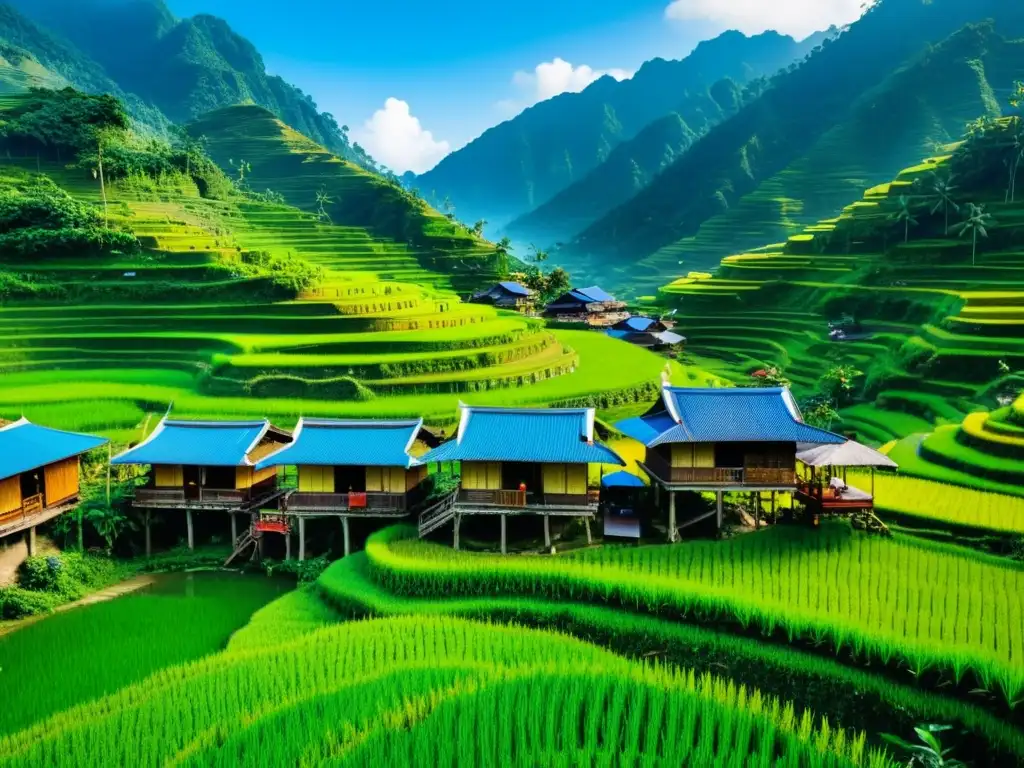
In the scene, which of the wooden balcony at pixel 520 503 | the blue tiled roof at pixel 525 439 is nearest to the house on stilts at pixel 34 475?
the blue tiled roof at pixel 525 439

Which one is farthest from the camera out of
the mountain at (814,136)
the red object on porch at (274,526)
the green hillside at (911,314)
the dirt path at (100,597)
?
the mountain at (814,136)

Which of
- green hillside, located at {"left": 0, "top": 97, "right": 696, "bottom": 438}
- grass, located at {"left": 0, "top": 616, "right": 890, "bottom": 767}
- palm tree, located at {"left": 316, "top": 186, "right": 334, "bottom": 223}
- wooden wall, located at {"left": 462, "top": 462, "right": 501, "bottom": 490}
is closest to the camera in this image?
grass, located at {"left": 0, "top": 616, "right": 890, "bottom": 767}

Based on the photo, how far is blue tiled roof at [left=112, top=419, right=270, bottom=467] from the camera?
2370cm

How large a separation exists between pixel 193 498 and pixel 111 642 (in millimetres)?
6446

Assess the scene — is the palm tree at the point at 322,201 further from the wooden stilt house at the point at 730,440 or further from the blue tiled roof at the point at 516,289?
the wooden stilt house at the point at 730,440

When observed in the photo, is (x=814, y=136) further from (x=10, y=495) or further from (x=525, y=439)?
(x=10, y=495)

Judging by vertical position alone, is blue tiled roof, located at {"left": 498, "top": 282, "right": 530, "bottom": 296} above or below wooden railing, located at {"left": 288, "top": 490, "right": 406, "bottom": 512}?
above

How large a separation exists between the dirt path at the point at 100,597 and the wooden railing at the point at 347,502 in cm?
499

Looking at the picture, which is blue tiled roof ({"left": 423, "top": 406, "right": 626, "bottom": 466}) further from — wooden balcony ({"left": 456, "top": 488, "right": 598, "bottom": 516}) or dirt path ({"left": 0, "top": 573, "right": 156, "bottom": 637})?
dirt path ({"left": 0, "top": 573, "right": 156, "bottom": 637})

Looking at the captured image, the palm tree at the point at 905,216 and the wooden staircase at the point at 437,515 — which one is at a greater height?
the palm tree at the point at 905,216

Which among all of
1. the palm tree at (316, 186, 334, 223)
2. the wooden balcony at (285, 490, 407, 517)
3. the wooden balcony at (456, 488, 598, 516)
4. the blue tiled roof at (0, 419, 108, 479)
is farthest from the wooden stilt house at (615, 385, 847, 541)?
the palm tree at (316, 186, 334, 223)

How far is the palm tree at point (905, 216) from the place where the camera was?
210 ft

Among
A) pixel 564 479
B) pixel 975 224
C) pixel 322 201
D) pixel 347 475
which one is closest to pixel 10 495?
pixel 347 475

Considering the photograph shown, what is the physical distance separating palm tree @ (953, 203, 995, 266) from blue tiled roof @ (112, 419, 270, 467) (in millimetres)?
53723
